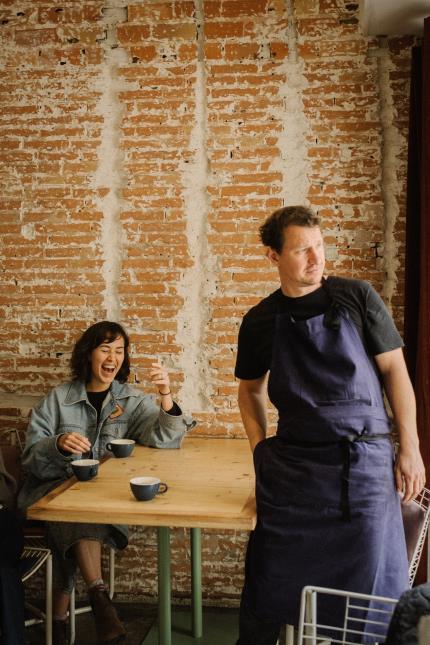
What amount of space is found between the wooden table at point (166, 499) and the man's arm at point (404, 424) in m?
0.55

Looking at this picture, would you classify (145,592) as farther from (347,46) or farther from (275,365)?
(347,46)

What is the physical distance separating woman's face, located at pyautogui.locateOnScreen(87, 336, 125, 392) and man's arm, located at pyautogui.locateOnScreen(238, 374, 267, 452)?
961 mm

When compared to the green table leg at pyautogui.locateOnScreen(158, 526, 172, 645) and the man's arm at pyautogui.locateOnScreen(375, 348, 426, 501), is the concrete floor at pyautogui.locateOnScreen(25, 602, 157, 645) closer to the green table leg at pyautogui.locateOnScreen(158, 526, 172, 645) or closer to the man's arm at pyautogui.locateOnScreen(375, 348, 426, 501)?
the green table leg at pyautogui.locateOnScreen(158, 526, 172, 645)

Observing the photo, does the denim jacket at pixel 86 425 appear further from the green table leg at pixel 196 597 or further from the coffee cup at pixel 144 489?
the coffee cup at pixel 144 489

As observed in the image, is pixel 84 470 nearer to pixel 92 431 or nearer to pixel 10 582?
pixel 10 582

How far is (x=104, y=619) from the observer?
2938mm

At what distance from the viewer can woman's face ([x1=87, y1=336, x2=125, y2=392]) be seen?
336 centimetres

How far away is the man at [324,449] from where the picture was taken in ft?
7.05

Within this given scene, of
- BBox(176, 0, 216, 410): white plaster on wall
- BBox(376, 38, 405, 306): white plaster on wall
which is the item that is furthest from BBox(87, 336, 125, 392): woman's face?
BBox(376, 38, 405, 306): white plaster on wall

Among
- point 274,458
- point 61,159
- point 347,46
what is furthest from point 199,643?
point 347,46

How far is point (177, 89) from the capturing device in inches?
143

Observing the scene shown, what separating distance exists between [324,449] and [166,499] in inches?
24.6

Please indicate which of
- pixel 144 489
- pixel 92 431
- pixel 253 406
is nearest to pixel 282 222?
pixel 253 406

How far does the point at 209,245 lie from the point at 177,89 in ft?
3.01
